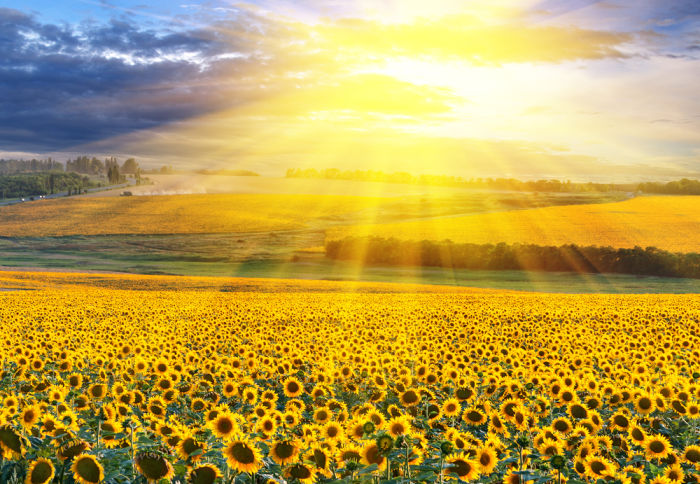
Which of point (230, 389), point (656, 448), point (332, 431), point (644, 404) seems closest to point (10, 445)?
point (332, 431)

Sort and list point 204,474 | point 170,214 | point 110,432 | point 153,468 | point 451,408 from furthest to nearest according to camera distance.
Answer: point 170,214 → point 451,408 → point 110,432 → point 204,474 → point 153,468

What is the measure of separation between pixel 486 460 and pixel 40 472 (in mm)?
3639

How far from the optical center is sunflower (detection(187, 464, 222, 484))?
4.05 meters

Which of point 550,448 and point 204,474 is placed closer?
point 204,474

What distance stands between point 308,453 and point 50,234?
118212mm

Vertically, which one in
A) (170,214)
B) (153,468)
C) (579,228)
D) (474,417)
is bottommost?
(474,417)

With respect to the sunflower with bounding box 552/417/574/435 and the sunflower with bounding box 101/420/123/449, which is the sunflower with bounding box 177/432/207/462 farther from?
the sunflower with bounding box 552/417/574/435

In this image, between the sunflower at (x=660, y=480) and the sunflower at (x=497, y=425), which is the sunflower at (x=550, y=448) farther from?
the sunflower at (x=660, y=480)

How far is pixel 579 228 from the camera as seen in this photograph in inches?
3403

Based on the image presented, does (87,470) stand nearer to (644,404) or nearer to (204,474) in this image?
(204,474)

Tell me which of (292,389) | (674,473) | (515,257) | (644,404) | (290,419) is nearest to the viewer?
(674,473)

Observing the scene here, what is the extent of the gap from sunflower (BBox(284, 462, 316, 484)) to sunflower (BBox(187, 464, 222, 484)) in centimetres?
61

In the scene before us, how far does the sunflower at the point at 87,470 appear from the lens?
402cm

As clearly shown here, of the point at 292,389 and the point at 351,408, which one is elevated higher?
the point at 292,389
